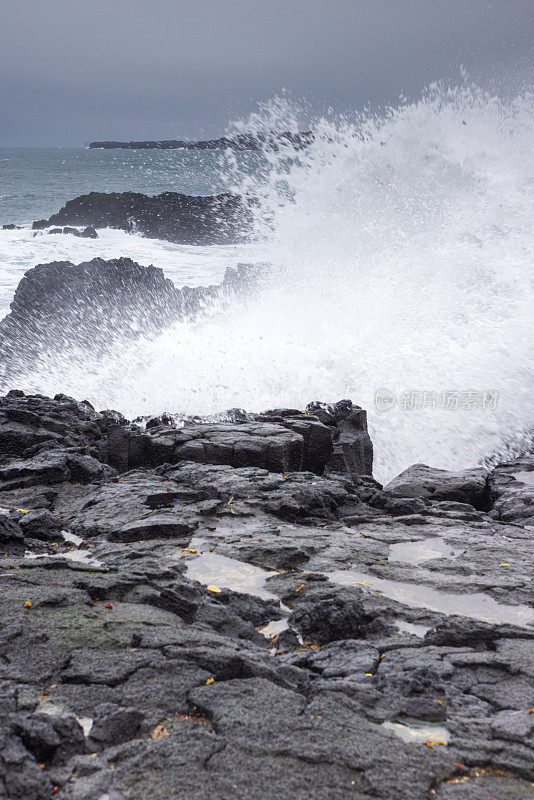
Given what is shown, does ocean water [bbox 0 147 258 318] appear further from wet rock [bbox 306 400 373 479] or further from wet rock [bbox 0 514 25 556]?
wet rock [bbox 0 514 25 556]

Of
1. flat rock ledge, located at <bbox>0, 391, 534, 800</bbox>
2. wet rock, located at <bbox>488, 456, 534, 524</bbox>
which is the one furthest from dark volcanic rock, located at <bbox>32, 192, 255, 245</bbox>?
flat rock ledge, located at <bbox>0, 391, 534, 800</bbox>

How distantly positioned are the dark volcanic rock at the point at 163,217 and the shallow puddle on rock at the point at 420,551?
93.3 feet

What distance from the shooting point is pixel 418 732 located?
2422mm

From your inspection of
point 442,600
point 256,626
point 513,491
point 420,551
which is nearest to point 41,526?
point 256,626

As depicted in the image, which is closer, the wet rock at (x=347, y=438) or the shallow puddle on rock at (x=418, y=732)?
the shallow puddle on rock at (x=418, y=732)

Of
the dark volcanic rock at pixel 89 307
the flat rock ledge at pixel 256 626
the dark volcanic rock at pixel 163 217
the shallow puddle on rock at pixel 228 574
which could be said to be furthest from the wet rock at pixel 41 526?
the dark volcanic rock at pixel 163 217

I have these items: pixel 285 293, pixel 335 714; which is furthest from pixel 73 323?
pixel 335 714

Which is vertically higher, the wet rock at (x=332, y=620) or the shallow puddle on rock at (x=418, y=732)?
the shallow puddle on rock at (x=418, y=732)

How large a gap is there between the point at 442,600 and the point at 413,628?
521 mm

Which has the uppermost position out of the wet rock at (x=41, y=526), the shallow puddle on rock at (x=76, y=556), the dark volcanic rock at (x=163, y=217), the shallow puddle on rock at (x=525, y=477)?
the dark volcanic rock at (x=163, y=217)

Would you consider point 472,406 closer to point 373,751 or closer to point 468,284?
point 468,284

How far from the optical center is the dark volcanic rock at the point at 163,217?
3234 cm

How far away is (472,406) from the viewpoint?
9.67 m

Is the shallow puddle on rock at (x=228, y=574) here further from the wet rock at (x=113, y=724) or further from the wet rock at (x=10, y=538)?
the wet rock at (x=113, y=724)
